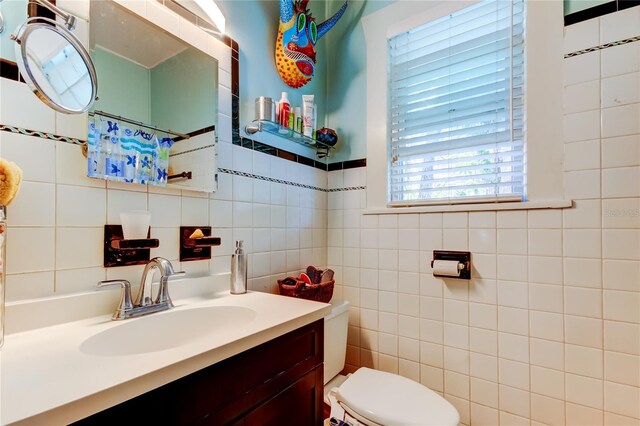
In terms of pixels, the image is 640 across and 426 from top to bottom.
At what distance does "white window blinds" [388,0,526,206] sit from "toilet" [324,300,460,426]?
2.77ft

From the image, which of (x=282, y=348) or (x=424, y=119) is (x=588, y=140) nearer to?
(x=424, y=119)

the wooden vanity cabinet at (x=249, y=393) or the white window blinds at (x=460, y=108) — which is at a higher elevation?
the white window blinds at (x=460, y=108)

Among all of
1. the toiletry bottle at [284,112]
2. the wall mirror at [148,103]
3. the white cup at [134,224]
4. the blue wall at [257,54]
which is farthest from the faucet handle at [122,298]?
the toiletry bottle at [284,112]

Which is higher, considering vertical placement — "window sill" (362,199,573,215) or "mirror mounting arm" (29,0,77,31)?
"mirror mounting arm" (29,0,77,31)

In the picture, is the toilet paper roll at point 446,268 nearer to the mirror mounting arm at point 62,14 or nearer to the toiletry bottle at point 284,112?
the toiletry bottle at point 284,112

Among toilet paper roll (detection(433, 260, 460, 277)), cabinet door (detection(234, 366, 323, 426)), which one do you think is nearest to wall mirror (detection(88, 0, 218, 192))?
cabinet door (detection(234, 366, 323, 426))

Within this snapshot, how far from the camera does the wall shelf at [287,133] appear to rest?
4.52ft

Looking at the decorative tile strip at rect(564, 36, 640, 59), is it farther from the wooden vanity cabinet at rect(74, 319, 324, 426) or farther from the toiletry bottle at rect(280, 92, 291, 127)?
the wooden vanity cabinet at rect(74, 319, 324, 426)

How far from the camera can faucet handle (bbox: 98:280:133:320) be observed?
2.81 ft

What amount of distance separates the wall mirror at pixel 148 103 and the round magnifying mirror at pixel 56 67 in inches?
2.0

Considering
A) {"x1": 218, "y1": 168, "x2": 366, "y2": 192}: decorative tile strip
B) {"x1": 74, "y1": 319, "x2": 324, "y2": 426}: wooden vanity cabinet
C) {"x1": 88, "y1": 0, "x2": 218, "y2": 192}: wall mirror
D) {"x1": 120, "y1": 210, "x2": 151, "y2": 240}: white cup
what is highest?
{"x1": 88, "y1": 0, "x2": 218, "y2": 192}: wall mirror

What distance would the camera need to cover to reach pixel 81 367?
0.55 metres

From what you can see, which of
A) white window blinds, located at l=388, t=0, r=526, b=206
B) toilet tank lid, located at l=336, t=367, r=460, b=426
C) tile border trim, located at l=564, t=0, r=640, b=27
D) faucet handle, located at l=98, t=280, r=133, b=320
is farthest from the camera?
white window blinds, located at l=388, t=0, r=526, b=206

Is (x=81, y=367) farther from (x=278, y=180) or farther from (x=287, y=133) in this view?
(x=287, y=133)
